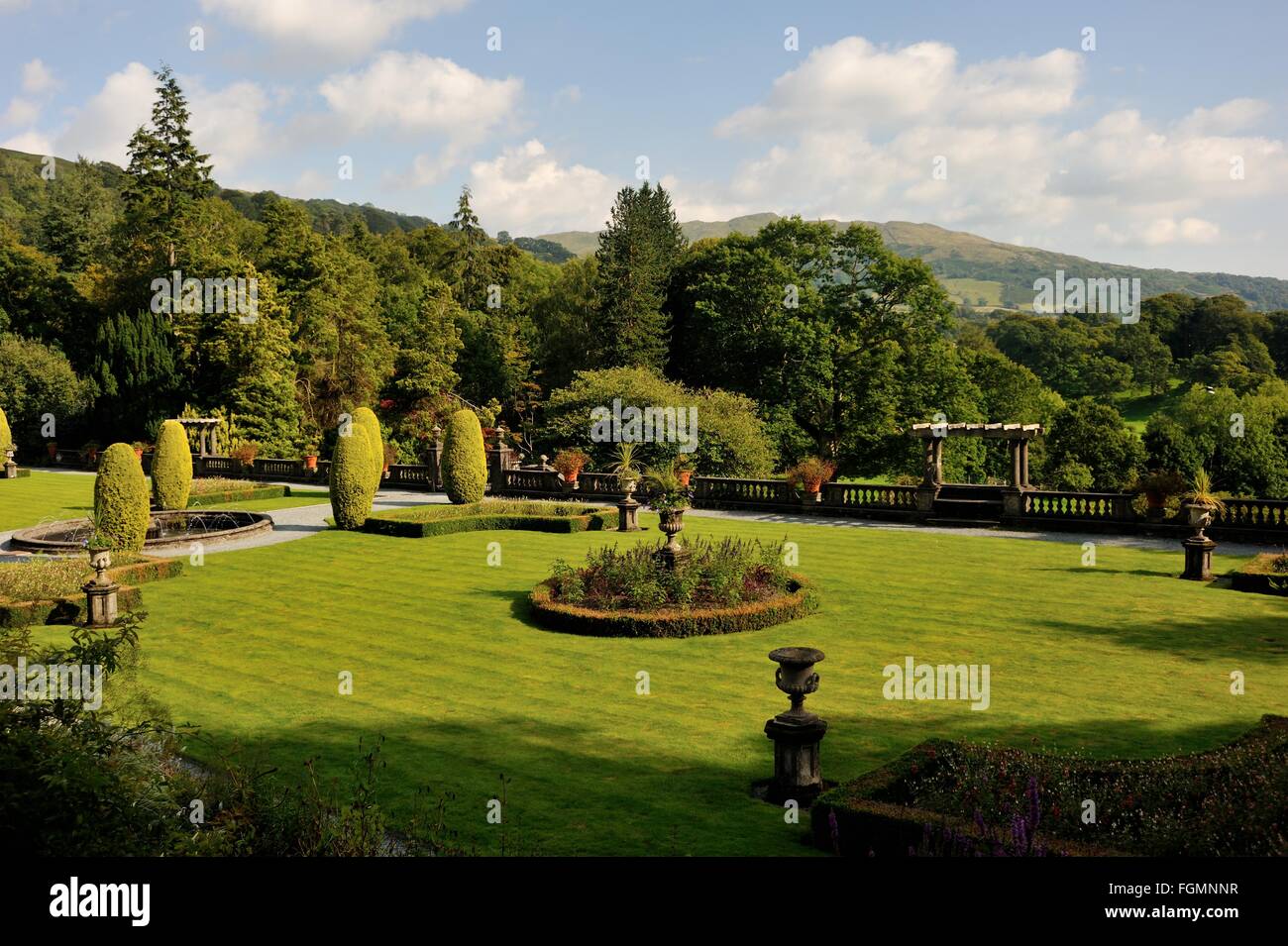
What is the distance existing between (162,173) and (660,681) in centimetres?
5827

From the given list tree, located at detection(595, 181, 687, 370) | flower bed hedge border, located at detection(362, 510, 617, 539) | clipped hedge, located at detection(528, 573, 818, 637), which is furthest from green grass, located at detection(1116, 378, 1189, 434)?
Result: clipped hedge, located at detection(528, 573, 818, 637)

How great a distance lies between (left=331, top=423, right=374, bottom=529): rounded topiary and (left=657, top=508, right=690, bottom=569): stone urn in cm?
1296

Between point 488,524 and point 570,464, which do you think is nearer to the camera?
point 488,524

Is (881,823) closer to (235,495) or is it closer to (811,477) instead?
(811,477)

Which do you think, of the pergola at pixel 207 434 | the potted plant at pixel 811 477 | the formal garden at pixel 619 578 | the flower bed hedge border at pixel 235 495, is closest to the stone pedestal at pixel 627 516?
the formal garden at pixel 619 578

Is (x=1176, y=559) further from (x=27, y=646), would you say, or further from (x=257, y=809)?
(x=27, y=646)

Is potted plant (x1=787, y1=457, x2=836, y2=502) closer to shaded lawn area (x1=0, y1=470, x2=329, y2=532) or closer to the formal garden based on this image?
the formal garden

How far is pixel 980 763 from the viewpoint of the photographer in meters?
8.64

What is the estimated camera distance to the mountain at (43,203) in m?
93.1

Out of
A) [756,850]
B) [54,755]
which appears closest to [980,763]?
[756,850]

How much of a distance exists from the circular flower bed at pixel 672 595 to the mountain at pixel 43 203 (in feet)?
186

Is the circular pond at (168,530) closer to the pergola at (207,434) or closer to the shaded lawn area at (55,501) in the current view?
the shaded lawn area at (55,501)

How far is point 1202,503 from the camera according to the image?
843 inches

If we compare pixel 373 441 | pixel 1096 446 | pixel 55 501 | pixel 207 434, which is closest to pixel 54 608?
pixel 373 441
